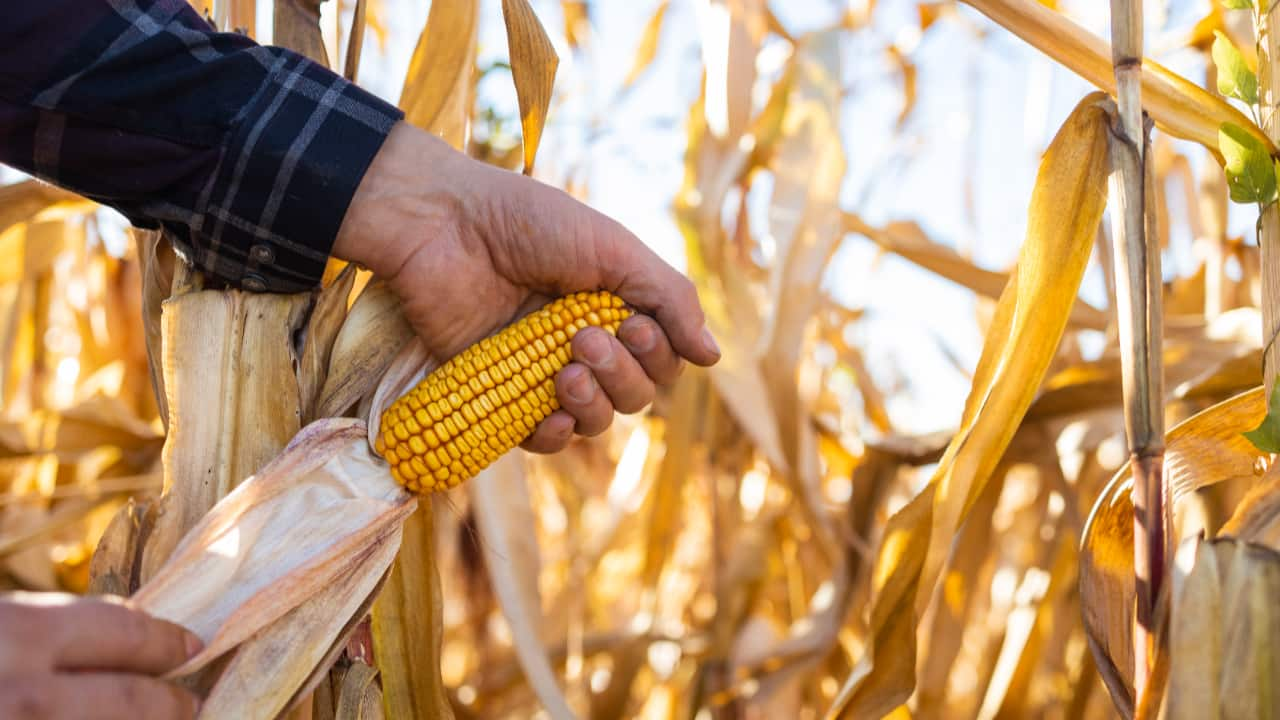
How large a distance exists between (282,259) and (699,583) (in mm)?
1624

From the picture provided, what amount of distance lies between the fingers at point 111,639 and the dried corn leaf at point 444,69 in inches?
26.5

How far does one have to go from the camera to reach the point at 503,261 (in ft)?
3.62

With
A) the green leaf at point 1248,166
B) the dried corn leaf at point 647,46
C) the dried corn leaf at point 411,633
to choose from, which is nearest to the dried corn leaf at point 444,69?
the dried corn leaf at point 411,633

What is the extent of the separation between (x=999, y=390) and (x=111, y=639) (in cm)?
80

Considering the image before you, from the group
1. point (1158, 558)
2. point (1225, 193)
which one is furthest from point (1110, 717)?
point (1158, 558)

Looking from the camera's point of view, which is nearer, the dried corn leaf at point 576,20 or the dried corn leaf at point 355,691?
the dried corn leaf at point 355,691

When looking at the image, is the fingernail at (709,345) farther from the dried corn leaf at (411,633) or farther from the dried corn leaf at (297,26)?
the dried corn leaf at (297,26)

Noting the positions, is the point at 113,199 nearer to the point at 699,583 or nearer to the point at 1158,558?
the point at 1158,558

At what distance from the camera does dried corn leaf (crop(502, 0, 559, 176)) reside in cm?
111

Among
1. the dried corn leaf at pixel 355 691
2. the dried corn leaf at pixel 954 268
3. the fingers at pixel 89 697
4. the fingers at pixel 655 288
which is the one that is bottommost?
the dried corn leaf at pixel 355 691

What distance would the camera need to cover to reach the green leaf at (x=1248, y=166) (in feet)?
2.93

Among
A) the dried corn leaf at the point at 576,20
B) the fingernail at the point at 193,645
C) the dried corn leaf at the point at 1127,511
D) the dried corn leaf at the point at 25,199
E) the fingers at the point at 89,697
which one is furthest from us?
the dried corn leaf at the point at 576,20

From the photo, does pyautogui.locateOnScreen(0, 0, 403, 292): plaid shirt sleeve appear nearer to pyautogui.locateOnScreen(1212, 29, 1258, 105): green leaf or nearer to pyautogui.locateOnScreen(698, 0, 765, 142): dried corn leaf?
pyautogui.locateOnScreen(1212, 29, 1258, 105): green leaf

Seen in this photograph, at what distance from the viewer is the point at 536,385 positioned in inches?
41.2
